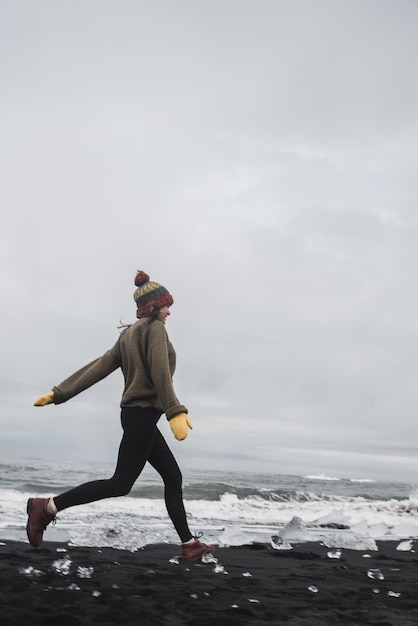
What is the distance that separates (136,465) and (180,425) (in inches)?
18.6

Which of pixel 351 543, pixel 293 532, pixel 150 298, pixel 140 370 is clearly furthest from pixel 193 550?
pixel 293 532

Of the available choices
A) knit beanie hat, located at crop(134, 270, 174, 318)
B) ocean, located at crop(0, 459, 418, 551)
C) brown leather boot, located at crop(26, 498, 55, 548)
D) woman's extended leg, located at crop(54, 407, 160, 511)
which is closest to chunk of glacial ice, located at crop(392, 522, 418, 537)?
ocean, located at crop(0, 459, 418, 551)

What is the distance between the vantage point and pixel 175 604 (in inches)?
122

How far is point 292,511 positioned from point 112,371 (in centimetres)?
990

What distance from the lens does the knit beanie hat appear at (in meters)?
4.70

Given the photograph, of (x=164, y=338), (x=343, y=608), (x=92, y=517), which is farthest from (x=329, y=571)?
(x=92, y=517)

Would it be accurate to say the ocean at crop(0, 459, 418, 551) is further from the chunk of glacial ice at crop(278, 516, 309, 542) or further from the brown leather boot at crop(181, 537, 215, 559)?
the brown leather boot at crop(181, 537, 215, 559)

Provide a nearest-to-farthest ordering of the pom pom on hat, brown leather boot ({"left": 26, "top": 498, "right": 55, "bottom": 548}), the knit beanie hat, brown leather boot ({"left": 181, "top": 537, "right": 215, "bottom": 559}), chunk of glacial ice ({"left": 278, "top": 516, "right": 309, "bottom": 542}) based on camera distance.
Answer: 1. brown leather boot ({"left": 26, "top": 498, "right": 55, "bottom": 548})
2. brown leather boot ({"left": 181, "top": 537, "right": 215, "bottom": 559})
3. the knit beanie hat
4. the pom pom on hat
5. chunk of glacial ice ({"left": 278, "top": 516, "right": 309, "bottom": 542})

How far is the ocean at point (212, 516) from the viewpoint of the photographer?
21.6 ft

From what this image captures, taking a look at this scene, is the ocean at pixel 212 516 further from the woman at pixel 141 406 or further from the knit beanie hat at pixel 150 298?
the knit beanie hat at pixel 150 298

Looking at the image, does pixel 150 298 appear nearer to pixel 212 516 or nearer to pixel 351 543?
pixel 351 543

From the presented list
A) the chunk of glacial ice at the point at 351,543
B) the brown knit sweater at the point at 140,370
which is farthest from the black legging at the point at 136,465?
the chunk of glacial ice at the point at 351,543

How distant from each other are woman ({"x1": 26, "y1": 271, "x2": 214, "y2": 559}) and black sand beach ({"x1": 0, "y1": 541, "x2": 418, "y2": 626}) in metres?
0.36

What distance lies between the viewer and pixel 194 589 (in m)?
3.51
